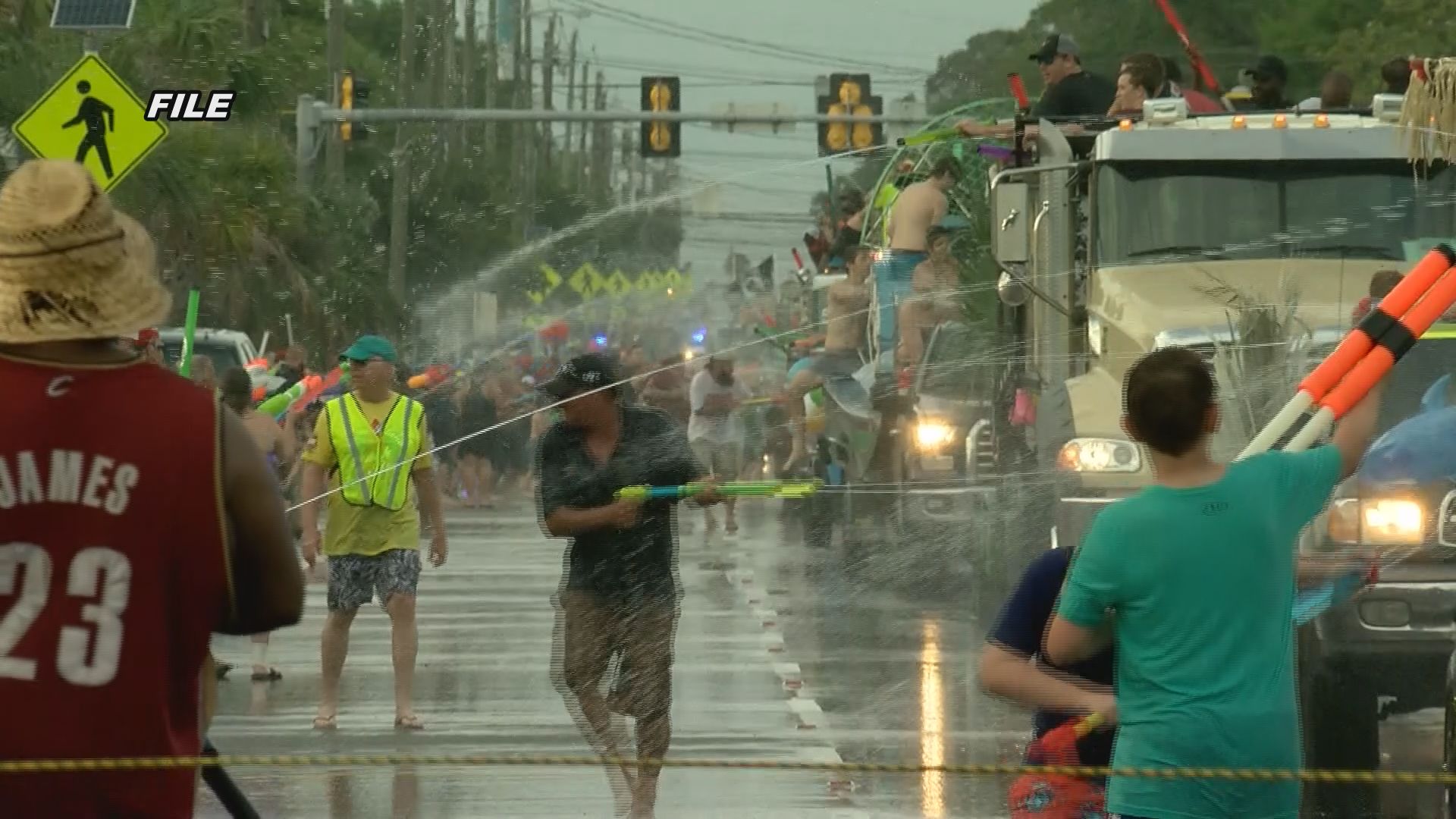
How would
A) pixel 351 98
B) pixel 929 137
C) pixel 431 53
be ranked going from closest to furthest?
pixel 929 137, pixel 351 98, pixel 431 53

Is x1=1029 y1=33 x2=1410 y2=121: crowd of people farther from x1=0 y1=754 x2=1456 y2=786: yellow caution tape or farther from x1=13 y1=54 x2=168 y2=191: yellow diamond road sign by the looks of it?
x1=0 y1=754 x2=1456 y2=786: yellow caution tape

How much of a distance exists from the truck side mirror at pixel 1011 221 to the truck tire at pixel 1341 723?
11.9 ft

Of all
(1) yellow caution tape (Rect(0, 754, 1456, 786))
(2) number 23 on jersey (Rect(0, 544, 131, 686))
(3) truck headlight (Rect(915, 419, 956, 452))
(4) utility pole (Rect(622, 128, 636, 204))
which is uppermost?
(4) utility pole (Rect(622, 128, 636, 204))

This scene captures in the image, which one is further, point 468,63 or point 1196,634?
point 468,63

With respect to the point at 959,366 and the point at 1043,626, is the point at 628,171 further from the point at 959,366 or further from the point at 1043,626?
the point at 1043,626

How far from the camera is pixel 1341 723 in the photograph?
970cm

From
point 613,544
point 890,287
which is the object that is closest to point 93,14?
point 890,287

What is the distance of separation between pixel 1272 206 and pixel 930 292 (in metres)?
2.40

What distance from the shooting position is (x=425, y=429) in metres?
11.6

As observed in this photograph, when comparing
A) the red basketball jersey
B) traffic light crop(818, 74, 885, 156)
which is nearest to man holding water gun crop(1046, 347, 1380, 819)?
the red basketball jersey

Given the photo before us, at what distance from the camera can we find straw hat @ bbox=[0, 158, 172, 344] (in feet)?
12.0

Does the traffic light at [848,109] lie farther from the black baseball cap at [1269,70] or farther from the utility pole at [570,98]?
the black baseball cap at [1269,70]

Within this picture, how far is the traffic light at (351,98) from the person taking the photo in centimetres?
3431

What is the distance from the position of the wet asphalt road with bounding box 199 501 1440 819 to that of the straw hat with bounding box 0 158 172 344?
5.90 meters
